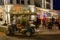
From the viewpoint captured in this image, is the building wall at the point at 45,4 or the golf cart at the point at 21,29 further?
the building wall at the point at 45,4

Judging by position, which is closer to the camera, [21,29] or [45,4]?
[21,29]

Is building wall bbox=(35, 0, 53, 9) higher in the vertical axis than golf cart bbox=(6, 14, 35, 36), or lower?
higher

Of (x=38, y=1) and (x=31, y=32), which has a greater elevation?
(x=38, y=1)

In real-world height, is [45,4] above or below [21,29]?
above

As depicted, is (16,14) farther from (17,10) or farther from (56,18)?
(56,18)

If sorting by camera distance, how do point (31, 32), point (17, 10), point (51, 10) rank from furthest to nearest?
point (17, 10) < point (51, 10) < point (31, 32)

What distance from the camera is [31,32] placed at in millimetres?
24672

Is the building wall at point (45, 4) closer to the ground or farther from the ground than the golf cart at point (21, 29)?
farther from the ground

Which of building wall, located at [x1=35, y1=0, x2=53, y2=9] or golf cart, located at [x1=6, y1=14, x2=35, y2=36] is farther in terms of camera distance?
building wall, located at [x1=35, y1=0, x2=53, y2=9]

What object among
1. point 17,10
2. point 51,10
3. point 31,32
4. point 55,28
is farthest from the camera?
point 17,10

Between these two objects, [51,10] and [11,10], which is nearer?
[51,10]

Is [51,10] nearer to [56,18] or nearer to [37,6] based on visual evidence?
[56,18]

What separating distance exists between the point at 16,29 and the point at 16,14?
8622 mm

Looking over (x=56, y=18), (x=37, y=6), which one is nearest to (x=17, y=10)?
(x=37, y=6)
